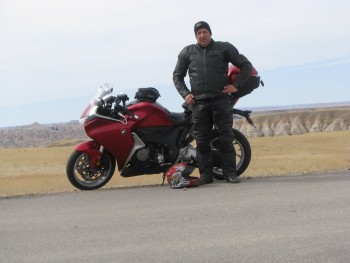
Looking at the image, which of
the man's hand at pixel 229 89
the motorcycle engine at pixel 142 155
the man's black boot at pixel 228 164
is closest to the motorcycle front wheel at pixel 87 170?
the motorcycle engine at pixel 142 155

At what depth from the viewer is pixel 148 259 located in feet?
13.1

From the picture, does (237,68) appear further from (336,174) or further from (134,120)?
(336,174)

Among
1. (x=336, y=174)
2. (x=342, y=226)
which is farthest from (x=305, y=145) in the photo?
(x=342, y=226)

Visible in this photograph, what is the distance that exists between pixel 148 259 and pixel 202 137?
140 inches

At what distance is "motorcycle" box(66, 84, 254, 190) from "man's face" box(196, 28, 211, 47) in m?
0.93

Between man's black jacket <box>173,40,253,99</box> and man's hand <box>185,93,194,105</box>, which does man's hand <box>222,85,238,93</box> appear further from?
man's hand <box>185,93,194,105</box>

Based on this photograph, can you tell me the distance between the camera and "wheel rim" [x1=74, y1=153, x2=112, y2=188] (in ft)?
24.2

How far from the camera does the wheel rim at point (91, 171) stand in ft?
24.2

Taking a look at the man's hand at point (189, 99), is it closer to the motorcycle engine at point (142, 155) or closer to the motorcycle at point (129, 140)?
the motorcycle at point (129, 140)

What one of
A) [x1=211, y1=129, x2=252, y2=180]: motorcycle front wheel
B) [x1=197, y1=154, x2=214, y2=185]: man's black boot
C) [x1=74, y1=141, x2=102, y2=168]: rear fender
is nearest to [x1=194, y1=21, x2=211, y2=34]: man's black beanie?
[x1=211, y1=129, x2=252, y2=180]: motorcycle front wheel

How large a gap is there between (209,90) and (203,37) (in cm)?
71

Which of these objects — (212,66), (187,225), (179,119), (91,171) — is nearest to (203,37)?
(212,66)

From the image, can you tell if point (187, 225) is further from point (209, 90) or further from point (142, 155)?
point (209, 90)

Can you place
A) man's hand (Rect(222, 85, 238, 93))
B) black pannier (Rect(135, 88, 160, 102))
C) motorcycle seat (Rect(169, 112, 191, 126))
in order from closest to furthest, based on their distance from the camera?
man's hand (Rect(222, 85, 238, 93)), black pannier (Rect(135, 88, 160, 102)), motorcycle seat (Rect(169, 112, 191, 126))
